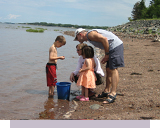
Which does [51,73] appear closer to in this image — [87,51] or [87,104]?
[87,51]

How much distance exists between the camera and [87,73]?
13.8 feet

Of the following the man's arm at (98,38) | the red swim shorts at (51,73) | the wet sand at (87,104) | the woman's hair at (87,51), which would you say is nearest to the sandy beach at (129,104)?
the wet sand at (87,104)

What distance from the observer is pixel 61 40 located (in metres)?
4.62

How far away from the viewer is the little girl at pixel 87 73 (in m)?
4.20

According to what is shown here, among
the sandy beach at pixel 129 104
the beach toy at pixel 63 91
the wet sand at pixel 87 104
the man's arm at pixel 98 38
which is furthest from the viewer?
the beach toy at pixel 63 91

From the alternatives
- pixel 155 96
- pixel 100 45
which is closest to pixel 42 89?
pixel 100 45

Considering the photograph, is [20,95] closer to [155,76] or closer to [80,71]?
[80,71]

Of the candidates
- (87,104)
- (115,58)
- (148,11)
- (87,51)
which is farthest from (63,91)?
(148,11)

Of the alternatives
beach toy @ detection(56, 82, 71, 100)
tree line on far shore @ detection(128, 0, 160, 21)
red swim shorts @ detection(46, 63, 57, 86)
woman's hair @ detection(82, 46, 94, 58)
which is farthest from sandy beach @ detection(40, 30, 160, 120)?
tree line on far shore @ detection(128, 0, 160, 21)

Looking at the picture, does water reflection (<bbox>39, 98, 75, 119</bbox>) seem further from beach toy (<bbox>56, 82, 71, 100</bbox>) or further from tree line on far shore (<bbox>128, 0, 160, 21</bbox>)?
tree line on far shore (<bbox>128, 0, 160, 21</bbox>)

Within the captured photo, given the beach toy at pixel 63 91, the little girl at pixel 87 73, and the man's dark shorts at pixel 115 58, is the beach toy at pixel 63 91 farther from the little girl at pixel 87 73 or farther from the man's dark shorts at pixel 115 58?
the man's dark shorts at pixel 115 58

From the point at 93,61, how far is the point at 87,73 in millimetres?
333

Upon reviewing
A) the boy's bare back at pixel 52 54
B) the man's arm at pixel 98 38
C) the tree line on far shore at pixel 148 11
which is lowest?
the boy's bare back at pixel 52 54

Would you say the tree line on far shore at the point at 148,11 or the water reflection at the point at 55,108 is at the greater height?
the tree line on far shore at the point at 148,11
